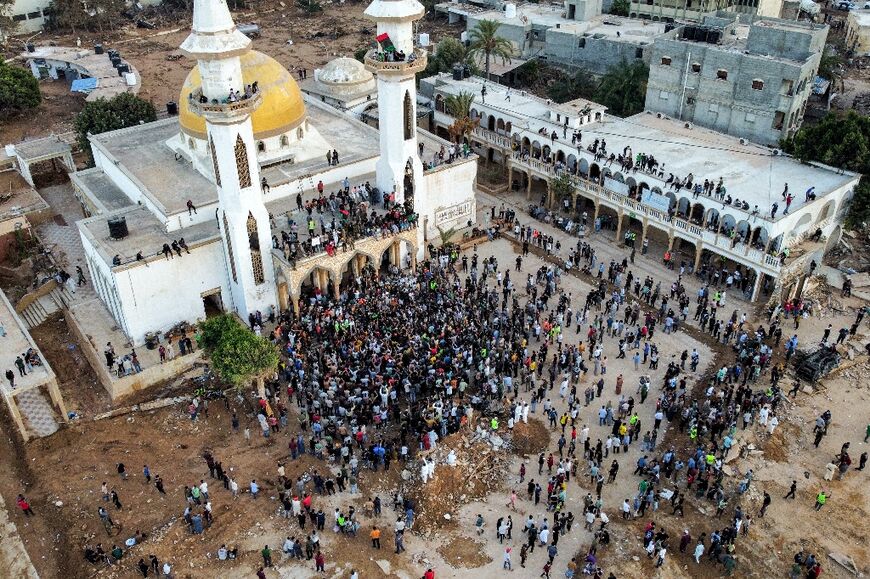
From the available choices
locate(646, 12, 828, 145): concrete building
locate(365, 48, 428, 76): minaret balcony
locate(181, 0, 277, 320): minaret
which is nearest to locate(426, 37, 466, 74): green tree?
locate(646, 12, 828, 145): concrete building

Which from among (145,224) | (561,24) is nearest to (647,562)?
(145,224)

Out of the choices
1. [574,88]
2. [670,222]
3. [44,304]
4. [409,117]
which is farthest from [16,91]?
[670,222]

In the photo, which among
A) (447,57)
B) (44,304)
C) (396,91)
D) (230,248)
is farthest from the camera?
(447,57)

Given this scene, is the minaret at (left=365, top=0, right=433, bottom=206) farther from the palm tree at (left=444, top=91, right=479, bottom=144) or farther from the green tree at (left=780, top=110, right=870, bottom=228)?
the green tree at (left=780, top=110, right=870, bottom=228)

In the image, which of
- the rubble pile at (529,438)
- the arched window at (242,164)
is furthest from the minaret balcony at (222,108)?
the rubble pile at (529,438)

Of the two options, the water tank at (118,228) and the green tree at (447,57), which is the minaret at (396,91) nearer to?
the water tank at (118,228)

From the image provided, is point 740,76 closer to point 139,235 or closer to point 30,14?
point 139,235
